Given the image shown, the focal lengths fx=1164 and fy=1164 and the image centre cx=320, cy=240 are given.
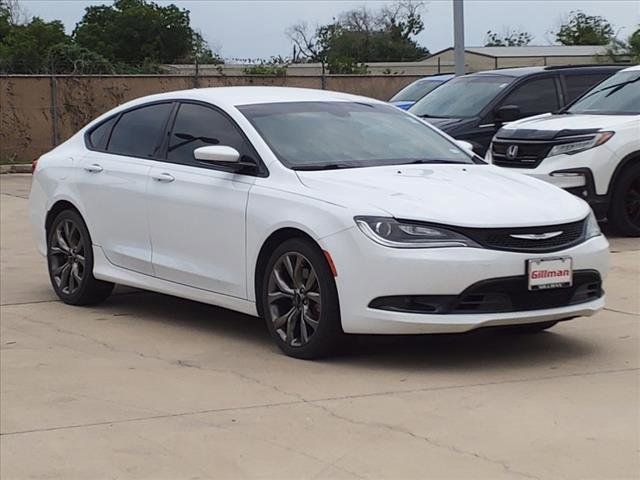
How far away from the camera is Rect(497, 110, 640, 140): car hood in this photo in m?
11.3

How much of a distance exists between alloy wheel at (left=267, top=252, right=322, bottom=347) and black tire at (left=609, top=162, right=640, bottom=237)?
17.8 ft

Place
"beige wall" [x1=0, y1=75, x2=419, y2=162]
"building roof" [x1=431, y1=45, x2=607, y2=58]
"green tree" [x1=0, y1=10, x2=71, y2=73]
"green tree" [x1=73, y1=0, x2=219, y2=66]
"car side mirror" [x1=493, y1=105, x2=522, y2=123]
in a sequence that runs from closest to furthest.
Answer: "car side mirror" [x1=493, y1=105, x2=522, y2=123], "beige wall" [x1=0, y1=75, x2=419, y2=162], "green tree" [x1=0, y1=10, x2=71, y2=73], "building roof" [x1=431, y1=45, x2=607, y2=58], "green tree" [x1=73, y1=0, x2=219, y2=66]

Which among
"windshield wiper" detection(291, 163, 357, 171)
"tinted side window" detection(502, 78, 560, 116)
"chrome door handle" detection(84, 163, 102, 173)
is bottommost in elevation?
"chrome door handle" detection(84, 163, 102, 173)

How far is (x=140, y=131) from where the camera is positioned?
837 centimetres

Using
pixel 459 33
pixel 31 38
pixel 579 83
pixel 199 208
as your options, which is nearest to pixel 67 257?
pixel 199 208

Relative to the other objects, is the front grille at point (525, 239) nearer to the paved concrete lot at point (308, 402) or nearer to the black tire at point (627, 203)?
the paved concrete lot at point (308, 402)

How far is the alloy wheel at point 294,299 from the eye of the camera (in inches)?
258

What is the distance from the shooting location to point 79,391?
6.22m

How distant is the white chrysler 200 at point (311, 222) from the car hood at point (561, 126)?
360cm

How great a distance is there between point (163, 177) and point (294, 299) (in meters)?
1.60

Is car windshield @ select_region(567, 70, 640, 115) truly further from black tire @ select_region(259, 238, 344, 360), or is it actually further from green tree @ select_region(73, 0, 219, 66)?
green tree @ select_region(73, 0, 219, 66)

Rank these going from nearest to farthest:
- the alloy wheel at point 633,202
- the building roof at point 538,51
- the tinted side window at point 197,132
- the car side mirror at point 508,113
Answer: the tinted side window at point 197,132
the alloy wheel at point 633,202
the car side mirror at point 508,113
the building roof at point 538,51

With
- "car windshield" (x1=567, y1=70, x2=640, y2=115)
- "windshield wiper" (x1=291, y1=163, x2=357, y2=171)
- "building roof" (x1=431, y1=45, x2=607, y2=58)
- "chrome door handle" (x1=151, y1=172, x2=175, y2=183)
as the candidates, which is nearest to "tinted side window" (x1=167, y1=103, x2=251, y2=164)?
"chrome door handle" (x1=151, y1=172, x2=175, y2=183)

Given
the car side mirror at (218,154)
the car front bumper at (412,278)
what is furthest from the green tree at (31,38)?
the car front bumper at (412,278)
